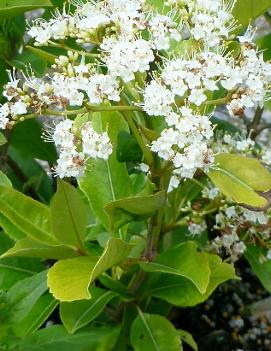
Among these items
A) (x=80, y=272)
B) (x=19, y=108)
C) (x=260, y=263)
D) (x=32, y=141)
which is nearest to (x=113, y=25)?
(x=19, y=108)

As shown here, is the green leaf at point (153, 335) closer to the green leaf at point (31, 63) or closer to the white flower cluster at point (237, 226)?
the white flower cluster at point (237, 226)

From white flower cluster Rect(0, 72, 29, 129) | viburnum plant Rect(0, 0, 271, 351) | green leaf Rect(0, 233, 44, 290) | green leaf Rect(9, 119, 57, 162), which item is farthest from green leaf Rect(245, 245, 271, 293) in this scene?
white flower cluster Rect(0, 72, 29, 129)

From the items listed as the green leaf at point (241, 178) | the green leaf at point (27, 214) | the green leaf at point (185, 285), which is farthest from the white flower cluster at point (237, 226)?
the green leaf at point (27, 214)

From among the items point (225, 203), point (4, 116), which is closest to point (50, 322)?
point (225, 203)

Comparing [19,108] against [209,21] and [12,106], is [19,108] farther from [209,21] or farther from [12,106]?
[209,21]

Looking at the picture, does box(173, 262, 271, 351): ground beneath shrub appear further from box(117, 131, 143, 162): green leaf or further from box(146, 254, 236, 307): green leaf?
box(117, 131, 143, 162): green leaf

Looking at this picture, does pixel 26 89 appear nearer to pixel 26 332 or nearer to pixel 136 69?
pixel 136 69
